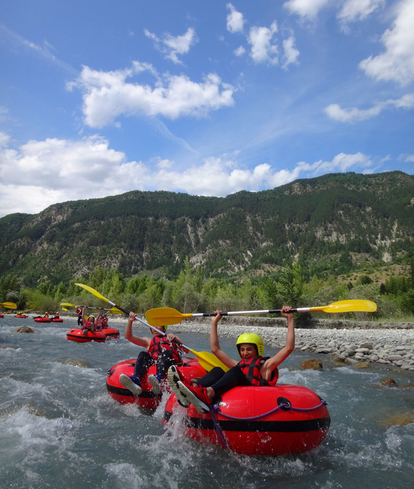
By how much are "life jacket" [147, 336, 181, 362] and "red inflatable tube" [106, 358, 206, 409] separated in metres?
0.26

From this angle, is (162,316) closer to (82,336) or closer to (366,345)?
(366,345)

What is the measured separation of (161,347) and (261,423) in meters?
3.14

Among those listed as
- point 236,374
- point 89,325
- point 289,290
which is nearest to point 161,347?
point 236,374

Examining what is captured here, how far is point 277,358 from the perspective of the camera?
4832 millimetres

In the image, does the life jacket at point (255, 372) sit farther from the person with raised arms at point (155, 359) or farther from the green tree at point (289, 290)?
the green tree at point (289, 290)

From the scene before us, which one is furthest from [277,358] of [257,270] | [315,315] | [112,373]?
[257,270]

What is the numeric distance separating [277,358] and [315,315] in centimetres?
3468

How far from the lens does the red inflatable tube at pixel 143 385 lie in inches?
253

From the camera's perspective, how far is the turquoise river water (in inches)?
161

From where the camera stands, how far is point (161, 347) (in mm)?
6910

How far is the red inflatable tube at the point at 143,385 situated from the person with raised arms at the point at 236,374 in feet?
5.06

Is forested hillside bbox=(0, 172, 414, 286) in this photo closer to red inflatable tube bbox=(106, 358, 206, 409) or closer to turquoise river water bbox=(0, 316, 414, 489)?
turquoise river water bbox=(0, 316, 414, 489)

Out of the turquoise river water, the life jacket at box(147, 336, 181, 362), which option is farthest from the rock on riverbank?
the life jacket at box(147, 336, 181, 362)

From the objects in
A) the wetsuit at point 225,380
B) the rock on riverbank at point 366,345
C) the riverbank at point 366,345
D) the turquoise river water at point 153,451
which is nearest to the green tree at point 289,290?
the rock on riverbank at point 366,345
